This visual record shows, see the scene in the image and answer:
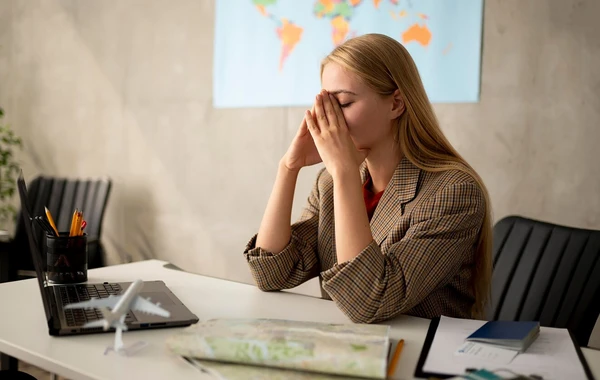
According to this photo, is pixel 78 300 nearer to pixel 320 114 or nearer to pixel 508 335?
pixel 320 114

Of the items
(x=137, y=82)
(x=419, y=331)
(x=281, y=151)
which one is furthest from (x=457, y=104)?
(x=137, y=82)

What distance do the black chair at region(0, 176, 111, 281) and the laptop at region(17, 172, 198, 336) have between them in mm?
1764

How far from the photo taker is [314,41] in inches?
114

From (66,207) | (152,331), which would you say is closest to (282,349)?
(152,331)

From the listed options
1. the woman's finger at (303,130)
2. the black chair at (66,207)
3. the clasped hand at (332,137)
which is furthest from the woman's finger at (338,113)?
the black chair at (66,207)

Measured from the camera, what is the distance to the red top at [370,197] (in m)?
1.58

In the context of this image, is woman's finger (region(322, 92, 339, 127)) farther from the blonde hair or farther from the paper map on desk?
the paper map on desk

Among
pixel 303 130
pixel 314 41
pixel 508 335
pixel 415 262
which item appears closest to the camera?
pixel 508 335

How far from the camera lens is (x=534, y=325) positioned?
42.0 inches

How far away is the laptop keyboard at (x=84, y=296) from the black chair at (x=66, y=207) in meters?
1.72

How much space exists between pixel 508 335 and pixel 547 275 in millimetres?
784

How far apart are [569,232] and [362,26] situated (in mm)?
1384

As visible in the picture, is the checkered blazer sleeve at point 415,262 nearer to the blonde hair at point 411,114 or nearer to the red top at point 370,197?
the blonde hair at point 411,114

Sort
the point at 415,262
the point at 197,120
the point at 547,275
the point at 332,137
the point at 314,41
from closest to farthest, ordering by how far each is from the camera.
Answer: the point at 415,262 < the point at 332,137 < the point at 547,275 < the point at 314,41 < the point at 197,120
